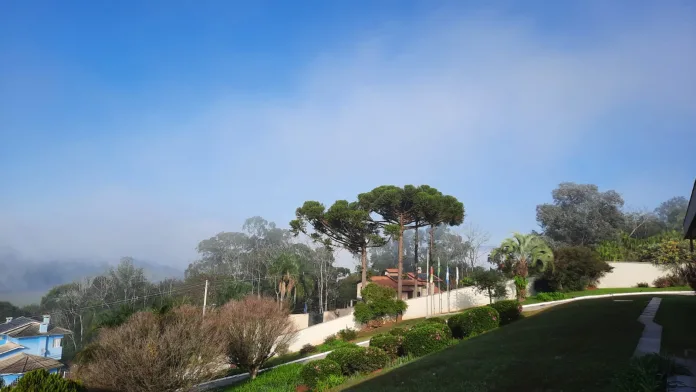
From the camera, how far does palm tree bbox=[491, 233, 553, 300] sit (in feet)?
113

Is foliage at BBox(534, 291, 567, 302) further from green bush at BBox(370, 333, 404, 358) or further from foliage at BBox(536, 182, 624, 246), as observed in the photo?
foliage at BBox(536, 182, 624, 246)

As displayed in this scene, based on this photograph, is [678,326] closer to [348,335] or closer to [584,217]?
[348,335]

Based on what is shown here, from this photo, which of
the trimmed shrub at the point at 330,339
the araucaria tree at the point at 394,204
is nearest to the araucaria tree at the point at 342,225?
the araucaria tree at the point at 394,204

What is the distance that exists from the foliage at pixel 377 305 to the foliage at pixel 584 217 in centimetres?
2579

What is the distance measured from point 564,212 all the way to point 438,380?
48.2 m

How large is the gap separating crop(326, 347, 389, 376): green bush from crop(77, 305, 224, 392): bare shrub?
4.52 m

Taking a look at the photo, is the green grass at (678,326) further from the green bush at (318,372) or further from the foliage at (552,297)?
the foliage at (552,297)

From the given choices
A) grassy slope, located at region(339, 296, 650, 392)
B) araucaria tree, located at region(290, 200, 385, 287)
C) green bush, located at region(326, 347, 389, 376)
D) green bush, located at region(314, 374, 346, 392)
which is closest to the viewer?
grassy slope, located at region(339, 296, 650, 392)

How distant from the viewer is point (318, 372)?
14.7m

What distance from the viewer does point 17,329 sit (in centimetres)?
3528

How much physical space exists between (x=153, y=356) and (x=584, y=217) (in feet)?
158

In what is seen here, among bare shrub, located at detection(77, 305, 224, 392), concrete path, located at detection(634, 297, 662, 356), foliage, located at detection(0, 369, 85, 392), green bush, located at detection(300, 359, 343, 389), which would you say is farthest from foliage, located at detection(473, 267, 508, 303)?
foliage, located at detection(0, 369, 85, 392)

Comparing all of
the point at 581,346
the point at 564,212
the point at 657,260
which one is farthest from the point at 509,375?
the point at 564,212

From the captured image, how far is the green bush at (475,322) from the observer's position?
18453mm
